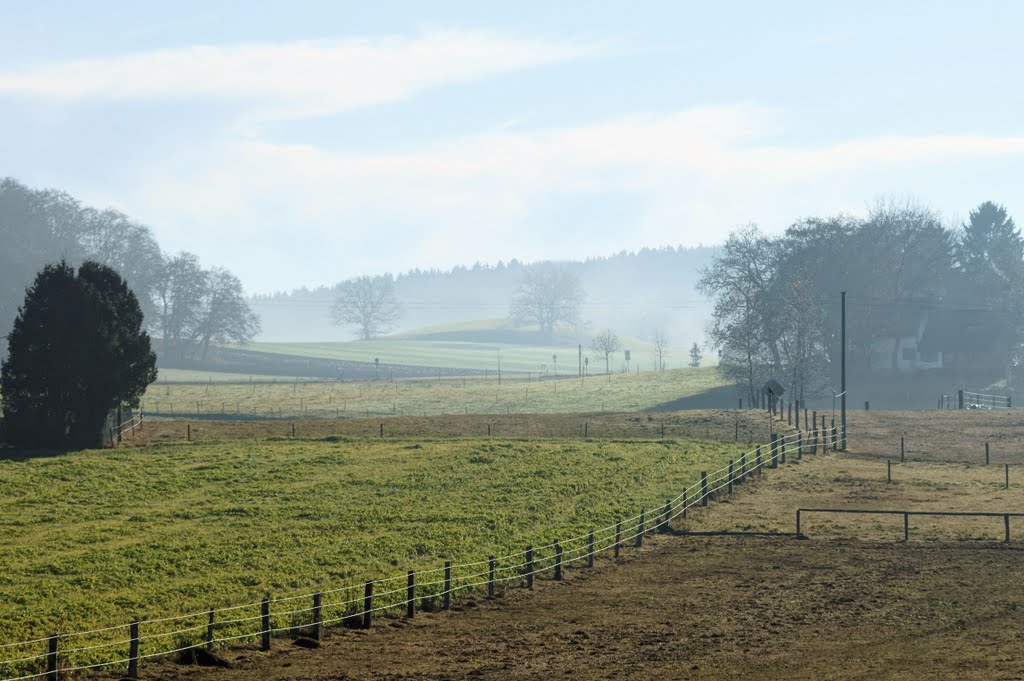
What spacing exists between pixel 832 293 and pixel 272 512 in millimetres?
84630

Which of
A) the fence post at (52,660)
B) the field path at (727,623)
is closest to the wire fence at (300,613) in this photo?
the fence post at (52,660)

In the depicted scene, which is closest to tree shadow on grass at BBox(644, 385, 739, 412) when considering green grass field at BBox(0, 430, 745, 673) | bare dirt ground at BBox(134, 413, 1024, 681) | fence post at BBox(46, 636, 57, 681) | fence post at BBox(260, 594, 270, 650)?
green grass field at BBox(0, 430, 745, 673)

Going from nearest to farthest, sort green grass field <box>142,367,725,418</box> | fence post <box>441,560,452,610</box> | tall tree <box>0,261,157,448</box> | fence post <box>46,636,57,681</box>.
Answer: fence post <box>46,636,57,681</box>, fence post <box>441,560,452,610</box>, tall tree <box>0,261,157,448</box>, green grass field <box>142,367,725,418</box>

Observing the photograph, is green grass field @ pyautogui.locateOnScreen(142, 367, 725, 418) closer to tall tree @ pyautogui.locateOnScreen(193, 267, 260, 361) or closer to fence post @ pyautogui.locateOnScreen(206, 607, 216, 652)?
tall tree @ pyautogui.locateOnScreen(193, 267, 260, 361)

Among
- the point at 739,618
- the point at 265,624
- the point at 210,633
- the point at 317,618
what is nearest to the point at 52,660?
the point at 210,633

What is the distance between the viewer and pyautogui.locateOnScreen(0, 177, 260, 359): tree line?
6038 inches

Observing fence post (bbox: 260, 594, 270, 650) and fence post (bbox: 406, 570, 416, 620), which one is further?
fence post (bbox: 406, 570, 416, 620)

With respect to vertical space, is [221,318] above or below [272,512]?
above

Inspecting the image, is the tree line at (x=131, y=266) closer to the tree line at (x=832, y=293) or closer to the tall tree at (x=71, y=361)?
the tree line at (x=832, y=293)

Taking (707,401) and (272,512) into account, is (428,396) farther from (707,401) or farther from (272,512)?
(272,512)

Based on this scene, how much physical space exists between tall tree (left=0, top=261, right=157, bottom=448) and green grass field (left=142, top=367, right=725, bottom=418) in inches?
990

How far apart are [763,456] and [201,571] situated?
107ft

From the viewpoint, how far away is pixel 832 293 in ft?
400

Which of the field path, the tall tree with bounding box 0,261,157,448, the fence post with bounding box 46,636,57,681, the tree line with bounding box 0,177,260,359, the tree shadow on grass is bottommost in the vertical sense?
the field path
